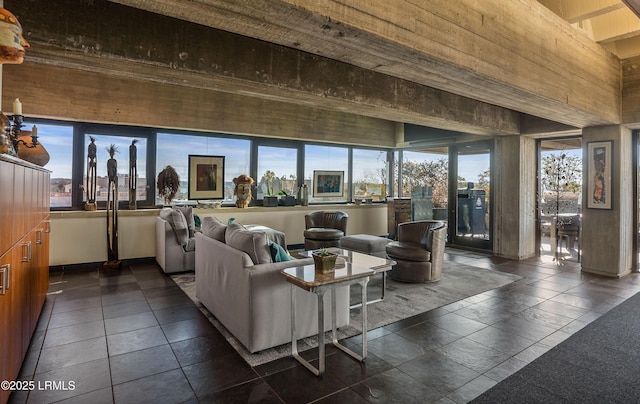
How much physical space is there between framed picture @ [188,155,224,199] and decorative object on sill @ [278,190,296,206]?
1336 millimetres

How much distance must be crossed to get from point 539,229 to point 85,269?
8.84 m

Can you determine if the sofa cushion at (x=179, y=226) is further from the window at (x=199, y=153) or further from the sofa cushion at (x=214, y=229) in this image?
the sofa cushion at (x=214, y=229)

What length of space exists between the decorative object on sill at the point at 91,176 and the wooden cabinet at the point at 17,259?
277cm

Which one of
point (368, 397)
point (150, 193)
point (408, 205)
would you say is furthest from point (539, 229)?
point (150, 193)

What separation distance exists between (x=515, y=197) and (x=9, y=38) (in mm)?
7669

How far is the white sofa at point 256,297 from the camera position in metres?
2.85

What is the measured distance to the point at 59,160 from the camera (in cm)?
570

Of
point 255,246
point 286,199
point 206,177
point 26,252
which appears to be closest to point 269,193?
point 286,199

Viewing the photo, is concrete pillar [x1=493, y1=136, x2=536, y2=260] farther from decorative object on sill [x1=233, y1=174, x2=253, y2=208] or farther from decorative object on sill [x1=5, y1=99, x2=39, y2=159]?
decorative object on sill [x1=5, y1=99, x2=39, y2=159]

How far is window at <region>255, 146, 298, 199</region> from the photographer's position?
769 cm

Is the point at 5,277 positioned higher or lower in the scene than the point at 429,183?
lower

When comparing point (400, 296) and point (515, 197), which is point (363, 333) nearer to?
point (400, 296)

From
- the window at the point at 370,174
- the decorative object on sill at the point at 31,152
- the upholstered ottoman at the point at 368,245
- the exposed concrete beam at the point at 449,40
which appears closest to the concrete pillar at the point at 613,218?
the exposed concrete beam at the point at 449,40

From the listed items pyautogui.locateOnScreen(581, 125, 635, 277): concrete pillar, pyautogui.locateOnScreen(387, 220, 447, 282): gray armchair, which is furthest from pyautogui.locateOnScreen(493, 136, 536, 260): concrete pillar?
pyautogui.locateOnScreen(387, 220, 447, 282): gray armchair
